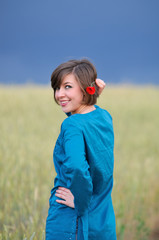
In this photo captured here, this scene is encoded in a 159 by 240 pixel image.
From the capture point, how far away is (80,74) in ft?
6.12

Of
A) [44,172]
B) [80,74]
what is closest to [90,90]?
[80,74]

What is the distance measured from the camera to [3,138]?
5840mm

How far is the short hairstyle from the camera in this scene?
186cm

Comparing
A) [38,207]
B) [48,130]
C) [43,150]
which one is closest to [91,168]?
[38,207]

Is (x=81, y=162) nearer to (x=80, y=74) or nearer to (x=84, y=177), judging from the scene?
(x=84, y=177)

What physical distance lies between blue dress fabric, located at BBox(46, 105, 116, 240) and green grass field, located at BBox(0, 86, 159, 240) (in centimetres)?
32

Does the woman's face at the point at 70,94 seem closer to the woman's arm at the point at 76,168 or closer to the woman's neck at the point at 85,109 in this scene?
the woman's neck at the point at 85,109

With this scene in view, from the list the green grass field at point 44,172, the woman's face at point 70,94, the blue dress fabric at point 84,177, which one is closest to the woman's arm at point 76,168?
the blue dress fabric at point 84,177

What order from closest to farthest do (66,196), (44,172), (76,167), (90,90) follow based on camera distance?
1. (76,167)
2. (66,196)
3. (90,90)
4. (44,172)

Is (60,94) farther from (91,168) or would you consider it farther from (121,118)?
(121,118)

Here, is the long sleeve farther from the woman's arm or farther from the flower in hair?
the flower in hair

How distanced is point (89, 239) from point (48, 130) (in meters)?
5.88

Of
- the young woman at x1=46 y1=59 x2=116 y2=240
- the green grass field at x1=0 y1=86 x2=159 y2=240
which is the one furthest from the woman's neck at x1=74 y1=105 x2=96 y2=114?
the green grass field at x1=0 y1=86 x2=159 y2=240

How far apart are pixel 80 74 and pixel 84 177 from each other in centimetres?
63
